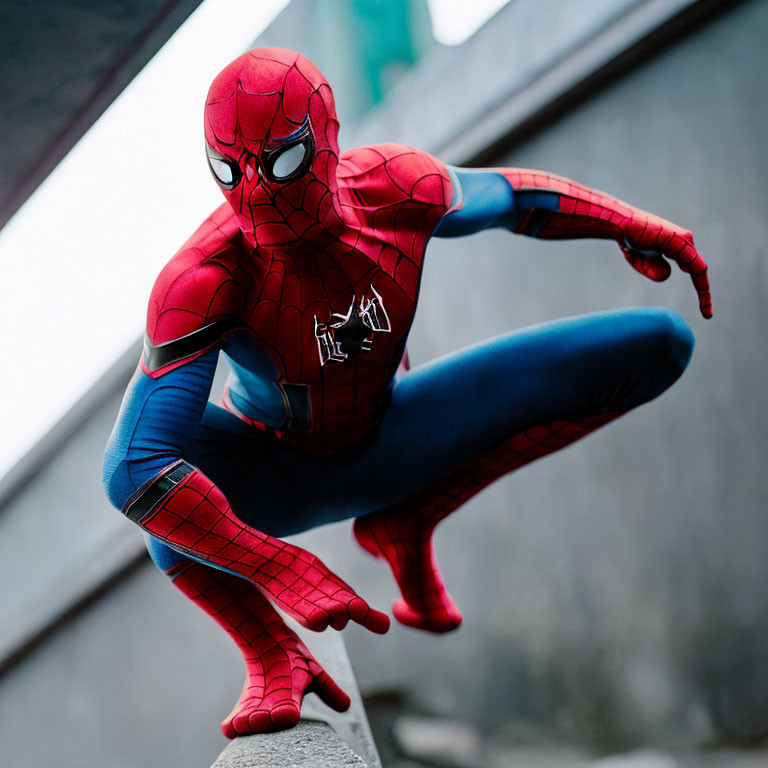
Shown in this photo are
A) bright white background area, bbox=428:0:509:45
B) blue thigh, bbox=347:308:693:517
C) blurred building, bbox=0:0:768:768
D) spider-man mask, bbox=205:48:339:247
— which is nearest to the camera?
spider-man mask, bbox=205:48:339:247

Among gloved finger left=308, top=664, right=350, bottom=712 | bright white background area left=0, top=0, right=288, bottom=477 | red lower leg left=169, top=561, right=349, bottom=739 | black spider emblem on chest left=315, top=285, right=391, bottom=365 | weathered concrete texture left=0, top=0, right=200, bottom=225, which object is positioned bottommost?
gloved finger left=308, top=664, right=350, bottom=712

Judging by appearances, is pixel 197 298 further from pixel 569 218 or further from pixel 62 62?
pixel 62 62

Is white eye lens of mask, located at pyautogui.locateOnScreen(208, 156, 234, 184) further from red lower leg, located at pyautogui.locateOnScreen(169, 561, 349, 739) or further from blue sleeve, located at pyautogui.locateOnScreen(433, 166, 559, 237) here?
red lower leg, located at pyautogui.locateOnScreen(169, 561, 349, 739)

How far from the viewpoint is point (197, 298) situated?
879 mm

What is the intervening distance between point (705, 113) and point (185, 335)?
1073mm

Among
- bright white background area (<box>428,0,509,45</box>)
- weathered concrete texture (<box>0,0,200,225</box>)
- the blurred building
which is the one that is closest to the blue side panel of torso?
the blurred building

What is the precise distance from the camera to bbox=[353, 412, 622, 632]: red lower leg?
1120 millimetres

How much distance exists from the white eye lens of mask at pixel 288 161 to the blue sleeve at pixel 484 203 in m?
0.22

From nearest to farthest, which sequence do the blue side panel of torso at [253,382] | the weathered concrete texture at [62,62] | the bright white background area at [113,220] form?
the blue side panel of torso at [253,382] < the weathered concrete texture at [62,62] < the bright white background area at [113,220]

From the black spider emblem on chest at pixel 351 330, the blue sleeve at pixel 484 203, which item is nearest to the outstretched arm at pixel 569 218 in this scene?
the blue sleeve at pixel 484 203

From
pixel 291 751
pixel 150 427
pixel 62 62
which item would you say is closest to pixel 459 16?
pixel 62 62

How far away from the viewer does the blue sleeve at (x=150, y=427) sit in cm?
86

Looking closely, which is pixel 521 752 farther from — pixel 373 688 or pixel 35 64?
pixel 35 64

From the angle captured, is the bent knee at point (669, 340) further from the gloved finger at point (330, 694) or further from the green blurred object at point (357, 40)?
the green blurred object at point (357, 40)
